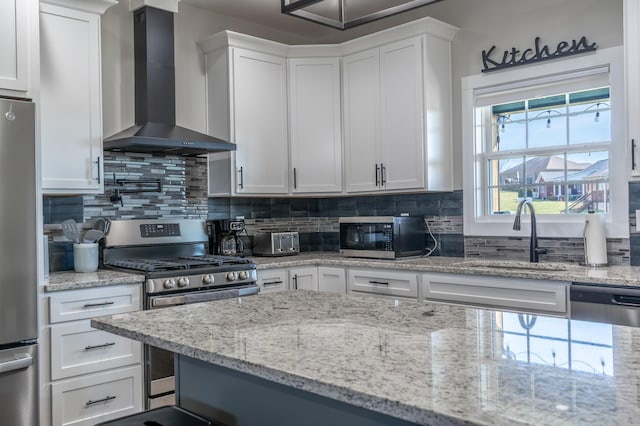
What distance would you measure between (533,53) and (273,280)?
88.6 inches

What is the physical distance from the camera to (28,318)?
8.98 feet

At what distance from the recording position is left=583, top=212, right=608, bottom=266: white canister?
3234 mm

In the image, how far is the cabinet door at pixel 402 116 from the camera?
12.9 ft

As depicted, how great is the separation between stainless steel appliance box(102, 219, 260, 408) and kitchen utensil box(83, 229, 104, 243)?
0.52ft

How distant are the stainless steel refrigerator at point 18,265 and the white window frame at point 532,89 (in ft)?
8.96

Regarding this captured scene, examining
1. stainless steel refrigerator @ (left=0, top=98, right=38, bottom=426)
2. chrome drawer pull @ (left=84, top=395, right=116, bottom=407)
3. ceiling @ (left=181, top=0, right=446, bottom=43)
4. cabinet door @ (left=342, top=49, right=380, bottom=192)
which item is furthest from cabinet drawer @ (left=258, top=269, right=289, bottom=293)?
ceiling @ (left=181, top=0, right=446, bottom=43)

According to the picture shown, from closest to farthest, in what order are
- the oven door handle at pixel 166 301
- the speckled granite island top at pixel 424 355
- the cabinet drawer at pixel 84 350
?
the speckled granite island top at pixel 424 355 → the cabinet drawer at pixel 84 350 → the oven door handle at pixel 166 301

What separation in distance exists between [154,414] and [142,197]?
8.20 ft

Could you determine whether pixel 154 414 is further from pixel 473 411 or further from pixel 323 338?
pixel 473 411

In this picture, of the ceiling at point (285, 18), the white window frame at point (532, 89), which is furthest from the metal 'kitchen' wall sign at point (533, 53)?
the ceiling at point (285, 18)

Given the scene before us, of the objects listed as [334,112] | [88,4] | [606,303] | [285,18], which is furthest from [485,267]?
[88,4]

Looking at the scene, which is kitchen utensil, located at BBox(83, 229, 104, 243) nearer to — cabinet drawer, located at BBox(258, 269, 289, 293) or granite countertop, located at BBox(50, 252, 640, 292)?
granite countertop, located at BBox(50, 252, 640, 292)

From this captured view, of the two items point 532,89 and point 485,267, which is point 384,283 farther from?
→ point 532,89

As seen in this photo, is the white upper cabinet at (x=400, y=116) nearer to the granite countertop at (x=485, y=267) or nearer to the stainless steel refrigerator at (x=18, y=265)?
the granite countertop at (x=485, y=267)
